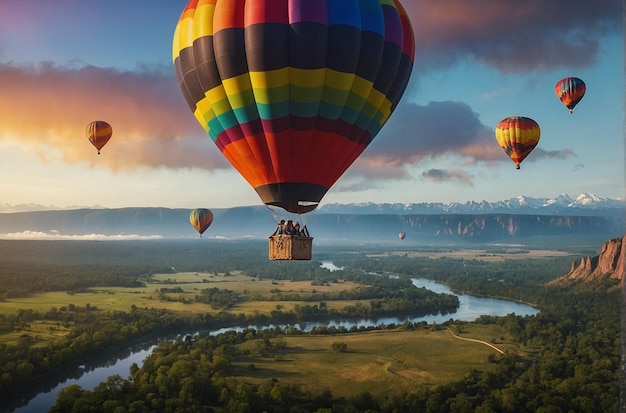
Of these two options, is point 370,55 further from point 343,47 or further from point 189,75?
point 189,75

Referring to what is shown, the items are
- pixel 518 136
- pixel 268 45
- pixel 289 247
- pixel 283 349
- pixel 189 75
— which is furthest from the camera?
pixel 283 349

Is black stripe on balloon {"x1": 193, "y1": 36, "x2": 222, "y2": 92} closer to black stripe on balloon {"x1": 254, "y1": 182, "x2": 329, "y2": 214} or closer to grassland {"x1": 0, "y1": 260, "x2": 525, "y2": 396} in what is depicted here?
black stripe on balloon {"x1": 254, "y1": 182, "x2": 329, "y2": 214}

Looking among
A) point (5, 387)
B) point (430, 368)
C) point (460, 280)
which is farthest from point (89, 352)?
point (460, 280)

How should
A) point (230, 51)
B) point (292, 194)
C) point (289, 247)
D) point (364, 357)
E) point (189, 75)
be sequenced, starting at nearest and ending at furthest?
point (230, 51) → point (289, 247) → point (292, 194) → point (189, 75) → point (364, 357)

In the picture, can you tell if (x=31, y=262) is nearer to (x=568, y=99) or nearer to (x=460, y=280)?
(x=460, y=280)


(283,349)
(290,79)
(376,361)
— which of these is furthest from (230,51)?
(283,349)
